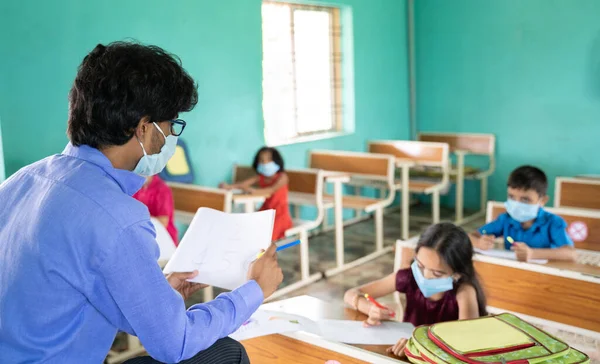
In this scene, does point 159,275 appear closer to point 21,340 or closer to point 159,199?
point 21,340

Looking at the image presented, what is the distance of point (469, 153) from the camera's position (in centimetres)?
626

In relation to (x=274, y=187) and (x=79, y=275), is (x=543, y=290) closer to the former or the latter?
(x=79, y=275)

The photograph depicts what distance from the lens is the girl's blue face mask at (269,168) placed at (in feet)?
14.7

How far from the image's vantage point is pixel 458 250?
2.03 m

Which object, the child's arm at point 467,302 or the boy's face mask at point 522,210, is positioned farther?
the boy's face mask at point 522,210

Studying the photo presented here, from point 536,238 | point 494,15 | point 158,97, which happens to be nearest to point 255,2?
point 494,15

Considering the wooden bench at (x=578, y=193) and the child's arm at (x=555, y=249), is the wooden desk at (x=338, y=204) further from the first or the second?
the child's arm at (x=555, y=249)

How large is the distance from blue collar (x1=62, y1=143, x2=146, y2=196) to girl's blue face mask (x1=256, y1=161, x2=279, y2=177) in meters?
3.22

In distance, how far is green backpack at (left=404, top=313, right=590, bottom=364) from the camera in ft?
4.32

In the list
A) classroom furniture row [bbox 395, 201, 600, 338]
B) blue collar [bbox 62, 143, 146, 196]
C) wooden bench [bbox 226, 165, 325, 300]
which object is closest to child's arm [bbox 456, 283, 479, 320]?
classroom furniture row [bbox 395, 201, 600, 338]

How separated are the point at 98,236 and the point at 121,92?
274 millimetres

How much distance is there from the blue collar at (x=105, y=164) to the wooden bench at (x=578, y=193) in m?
3.04

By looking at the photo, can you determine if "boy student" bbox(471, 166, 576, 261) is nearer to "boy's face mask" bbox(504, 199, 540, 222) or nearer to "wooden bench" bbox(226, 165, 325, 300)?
"boy's face mask" bbox(504, 199, 540, 222)

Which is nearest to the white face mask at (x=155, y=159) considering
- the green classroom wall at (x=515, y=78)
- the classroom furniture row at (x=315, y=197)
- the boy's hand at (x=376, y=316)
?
the boy's hand at (x=376, y=316)
